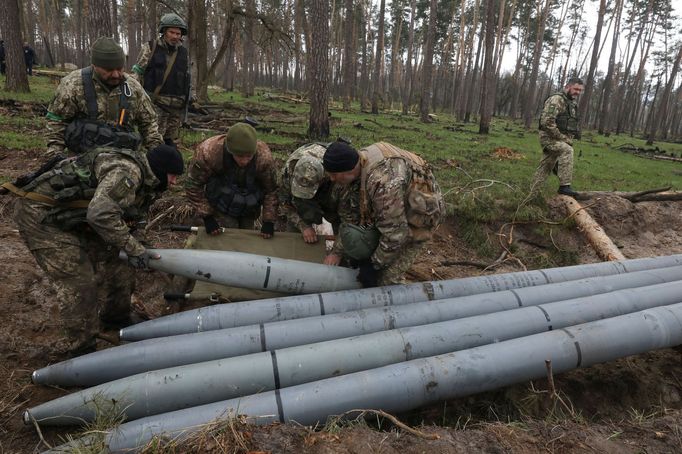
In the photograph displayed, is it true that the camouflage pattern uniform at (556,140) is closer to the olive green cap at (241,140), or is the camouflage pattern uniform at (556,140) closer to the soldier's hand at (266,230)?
the soldier's hand at (266,230)

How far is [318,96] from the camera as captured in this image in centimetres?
923

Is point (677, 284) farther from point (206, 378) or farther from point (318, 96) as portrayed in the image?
point (318, 96)

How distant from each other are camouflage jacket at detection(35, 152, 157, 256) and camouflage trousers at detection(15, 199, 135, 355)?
185 mm

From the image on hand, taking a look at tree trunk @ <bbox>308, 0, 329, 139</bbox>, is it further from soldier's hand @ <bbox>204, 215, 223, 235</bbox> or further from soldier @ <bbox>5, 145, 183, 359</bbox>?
soldier @ <bbox>5, 145, 183, 359</bbox>

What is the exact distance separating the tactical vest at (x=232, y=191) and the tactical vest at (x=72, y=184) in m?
1.04

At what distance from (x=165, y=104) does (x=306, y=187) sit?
3376mm

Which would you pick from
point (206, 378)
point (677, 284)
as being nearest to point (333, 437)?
point (206, 378)

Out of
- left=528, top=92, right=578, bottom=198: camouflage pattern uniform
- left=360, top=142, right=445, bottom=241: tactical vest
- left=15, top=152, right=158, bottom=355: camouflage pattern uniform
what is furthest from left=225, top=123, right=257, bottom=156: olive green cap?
left=528, top=92, right=578, bottom=198: camouflage pattern uniform

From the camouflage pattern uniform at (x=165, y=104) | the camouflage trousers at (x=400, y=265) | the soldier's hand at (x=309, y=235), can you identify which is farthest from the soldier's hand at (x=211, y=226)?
the camouflage pattern uniform at (x=165, y=104)

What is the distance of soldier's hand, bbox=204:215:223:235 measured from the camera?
13.3 feet

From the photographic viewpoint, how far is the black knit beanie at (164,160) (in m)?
3.02

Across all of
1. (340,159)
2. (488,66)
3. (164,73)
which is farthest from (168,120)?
(488,66)

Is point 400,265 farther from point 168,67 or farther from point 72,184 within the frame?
point 168,67

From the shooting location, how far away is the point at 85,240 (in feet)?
10.6
